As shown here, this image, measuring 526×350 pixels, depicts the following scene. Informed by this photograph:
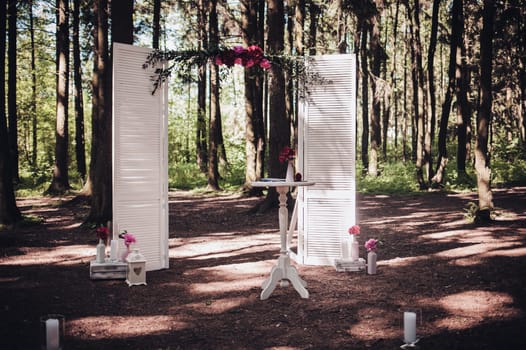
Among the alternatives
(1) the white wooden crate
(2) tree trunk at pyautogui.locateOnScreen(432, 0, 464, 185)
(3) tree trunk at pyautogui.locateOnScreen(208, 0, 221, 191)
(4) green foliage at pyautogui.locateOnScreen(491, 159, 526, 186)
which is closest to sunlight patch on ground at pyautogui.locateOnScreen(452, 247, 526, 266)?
(1) the white wooden crate

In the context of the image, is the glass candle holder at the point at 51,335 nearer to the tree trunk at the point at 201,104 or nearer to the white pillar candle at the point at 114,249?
the white pillar candle at the point at 114,249

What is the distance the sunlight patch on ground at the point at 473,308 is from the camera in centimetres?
516

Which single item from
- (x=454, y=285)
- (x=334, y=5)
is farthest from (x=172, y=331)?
(x=334, y=5)

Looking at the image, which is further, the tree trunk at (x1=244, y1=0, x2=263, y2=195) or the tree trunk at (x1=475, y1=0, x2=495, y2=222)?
the tree trunk at (x1=244, y1=0, x2=263, y2=195)

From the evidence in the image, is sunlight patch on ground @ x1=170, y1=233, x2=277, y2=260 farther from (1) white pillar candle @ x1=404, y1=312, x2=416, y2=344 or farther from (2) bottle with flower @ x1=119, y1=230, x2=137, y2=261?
(1) white pillar candle @ x1=404, y1=312, x2=416, y2=344

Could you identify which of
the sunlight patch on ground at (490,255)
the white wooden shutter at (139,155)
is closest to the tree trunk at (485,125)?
the sunlight patch on ground at (490,255)

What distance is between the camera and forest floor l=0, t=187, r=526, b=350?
4.79m

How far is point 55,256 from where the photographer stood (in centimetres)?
867

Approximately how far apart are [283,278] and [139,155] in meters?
2.94

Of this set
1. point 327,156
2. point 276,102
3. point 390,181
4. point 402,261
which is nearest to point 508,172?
point 390,181

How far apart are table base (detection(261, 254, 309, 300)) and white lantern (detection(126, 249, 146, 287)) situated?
1.71 metres

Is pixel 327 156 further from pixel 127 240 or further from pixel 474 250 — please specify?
pixel 127 240

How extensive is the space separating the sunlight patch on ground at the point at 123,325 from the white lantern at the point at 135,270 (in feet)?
4.64

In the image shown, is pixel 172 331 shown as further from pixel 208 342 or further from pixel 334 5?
pixel 334 5
